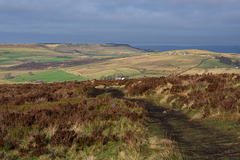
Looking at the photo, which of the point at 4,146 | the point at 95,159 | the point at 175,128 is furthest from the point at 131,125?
the point at 4,146

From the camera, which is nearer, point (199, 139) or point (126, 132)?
point (199, 139)

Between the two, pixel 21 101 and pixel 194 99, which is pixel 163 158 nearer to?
pixel 194 99

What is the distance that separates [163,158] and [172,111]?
307 inches

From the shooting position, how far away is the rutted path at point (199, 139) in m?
6.03

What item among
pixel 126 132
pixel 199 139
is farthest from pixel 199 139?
pixel 126 132

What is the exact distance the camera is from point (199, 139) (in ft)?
25.0

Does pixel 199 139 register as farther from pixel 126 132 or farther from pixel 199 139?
pixel 126 132

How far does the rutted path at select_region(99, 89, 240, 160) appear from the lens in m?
6.03

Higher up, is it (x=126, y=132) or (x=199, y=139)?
(x=199, y=139)

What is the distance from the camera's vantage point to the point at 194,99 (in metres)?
13.1

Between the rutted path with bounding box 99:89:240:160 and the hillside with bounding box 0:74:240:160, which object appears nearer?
the rutted path with bounding box 99:89:240:160

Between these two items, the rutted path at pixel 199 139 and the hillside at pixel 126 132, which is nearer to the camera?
the rutted path at pixel 199 139

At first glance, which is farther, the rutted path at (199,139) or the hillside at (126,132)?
the hillside at (126,132)

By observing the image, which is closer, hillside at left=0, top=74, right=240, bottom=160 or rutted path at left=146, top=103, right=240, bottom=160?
rutted path at left=146, top=103, right=240, bottom=160
